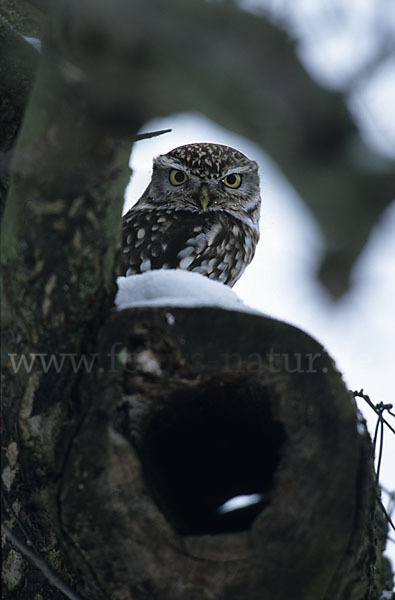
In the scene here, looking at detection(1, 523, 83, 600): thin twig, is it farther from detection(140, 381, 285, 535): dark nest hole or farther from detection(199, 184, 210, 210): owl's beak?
detection(199, 184, 210, 210): owl's beak

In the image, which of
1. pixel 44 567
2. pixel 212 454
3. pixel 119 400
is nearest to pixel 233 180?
pixel 212 454

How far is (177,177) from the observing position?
3699 millimetres

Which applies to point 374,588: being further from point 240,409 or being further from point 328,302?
point 328,302

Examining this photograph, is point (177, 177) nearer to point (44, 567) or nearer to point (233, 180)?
point (233, 180)

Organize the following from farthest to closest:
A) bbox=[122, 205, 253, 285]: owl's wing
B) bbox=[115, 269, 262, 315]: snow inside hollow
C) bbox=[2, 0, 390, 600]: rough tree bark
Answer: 1. bbox=[122, 205, 253, 285]: owl's wing
2. bbox=[115, 269, 262, 315]: snow inside hollow
3. bbox=[2, 0, 390, 600]: rough tree bark

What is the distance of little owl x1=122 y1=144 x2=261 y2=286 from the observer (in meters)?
3.16

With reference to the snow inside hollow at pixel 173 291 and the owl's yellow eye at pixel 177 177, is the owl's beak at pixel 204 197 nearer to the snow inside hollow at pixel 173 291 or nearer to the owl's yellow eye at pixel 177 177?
the owl's yellow eye at pixel 177 177

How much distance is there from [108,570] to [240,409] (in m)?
0.53

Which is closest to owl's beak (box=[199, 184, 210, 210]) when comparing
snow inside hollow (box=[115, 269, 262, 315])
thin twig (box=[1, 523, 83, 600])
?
snow inside hollow (box=[115, 269, 262, 315])

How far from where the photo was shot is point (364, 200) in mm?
946

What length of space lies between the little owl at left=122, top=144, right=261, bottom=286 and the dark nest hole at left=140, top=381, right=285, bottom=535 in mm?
1264

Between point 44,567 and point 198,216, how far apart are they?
222 cm

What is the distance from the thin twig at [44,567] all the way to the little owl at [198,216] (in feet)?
5.04

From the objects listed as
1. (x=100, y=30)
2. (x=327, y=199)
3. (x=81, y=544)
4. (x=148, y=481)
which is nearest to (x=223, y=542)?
(x=148, y=481)
